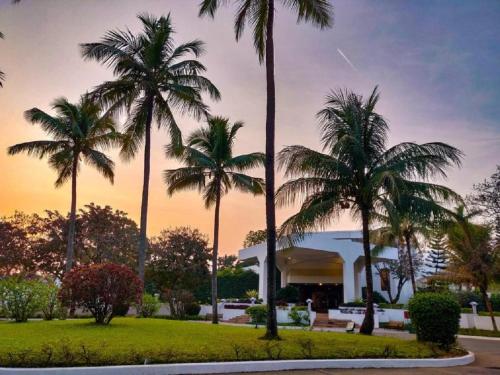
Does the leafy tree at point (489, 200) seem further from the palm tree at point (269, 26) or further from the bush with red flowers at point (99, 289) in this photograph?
the bush with red flowers at point (99, 289)

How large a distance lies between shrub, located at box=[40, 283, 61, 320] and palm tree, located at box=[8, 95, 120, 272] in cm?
514

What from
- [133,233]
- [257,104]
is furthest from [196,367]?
[133,233]

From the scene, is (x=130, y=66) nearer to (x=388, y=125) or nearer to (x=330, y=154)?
(x=330, y=154)

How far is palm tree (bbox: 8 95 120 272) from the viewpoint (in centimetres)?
2344

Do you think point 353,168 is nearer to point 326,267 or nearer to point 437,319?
point 437,319

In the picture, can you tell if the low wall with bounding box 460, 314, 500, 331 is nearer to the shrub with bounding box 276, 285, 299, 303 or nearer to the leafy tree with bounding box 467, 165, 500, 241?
the leafy tree with bounding box 467, 165, 500, 241

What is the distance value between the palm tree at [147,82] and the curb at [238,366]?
37.6ft

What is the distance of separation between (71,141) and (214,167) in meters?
8.29

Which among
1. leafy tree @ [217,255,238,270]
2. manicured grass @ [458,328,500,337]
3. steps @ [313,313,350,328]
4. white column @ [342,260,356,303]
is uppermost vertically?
leafy tree @ [217,255,238,270]

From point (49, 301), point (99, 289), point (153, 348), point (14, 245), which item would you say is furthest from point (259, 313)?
point (14, 245)

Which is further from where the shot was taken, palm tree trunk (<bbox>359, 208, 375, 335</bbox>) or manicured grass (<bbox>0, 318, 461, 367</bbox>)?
palm tree trunk (<bbox>359, 208, 375, 335</bbox>)

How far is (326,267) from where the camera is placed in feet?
126

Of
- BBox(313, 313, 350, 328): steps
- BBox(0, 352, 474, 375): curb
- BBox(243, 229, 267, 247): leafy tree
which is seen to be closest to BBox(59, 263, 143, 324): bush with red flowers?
BBox(0, 352, 474, 375): curb

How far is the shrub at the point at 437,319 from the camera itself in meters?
11.6
